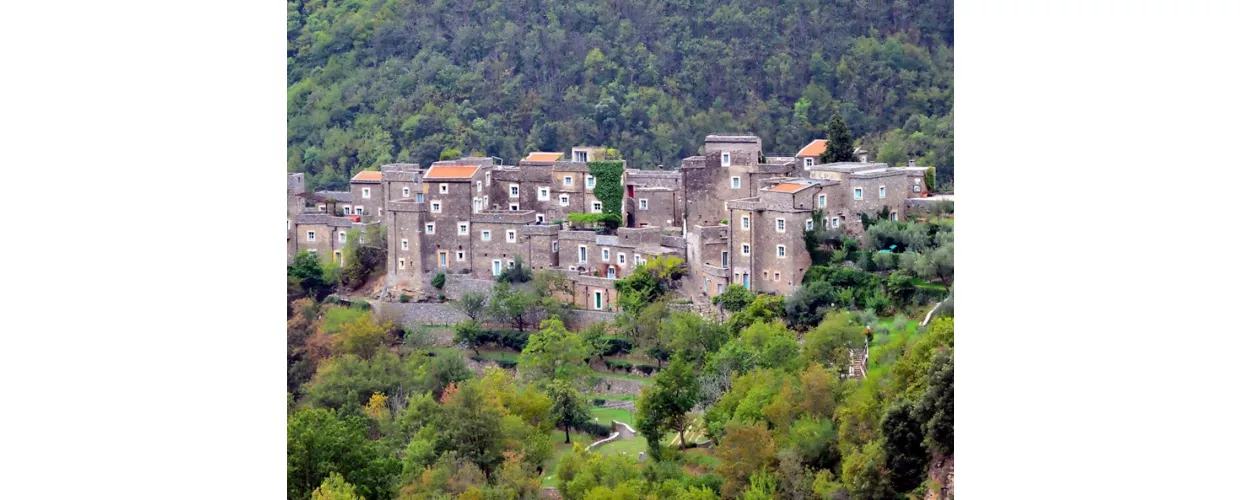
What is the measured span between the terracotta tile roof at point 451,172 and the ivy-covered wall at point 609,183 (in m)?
0.93

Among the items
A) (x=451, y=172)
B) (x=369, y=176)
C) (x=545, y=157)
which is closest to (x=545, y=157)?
(x=545, y=157)

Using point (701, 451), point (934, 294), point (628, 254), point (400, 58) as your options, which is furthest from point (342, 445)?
point (400, 58)

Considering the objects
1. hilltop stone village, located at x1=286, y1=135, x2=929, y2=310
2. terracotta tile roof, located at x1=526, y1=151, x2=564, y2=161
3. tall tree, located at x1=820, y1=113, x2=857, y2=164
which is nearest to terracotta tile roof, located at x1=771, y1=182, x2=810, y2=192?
hilltop stone village, located at x1=286, y1=135, x2=929, y2=310

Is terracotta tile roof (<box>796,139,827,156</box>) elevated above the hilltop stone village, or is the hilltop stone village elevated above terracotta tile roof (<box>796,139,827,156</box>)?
terracotta tile roof (<box>796,139,827,156</box>)

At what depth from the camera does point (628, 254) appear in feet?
36.9

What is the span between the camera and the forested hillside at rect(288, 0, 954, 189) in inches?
634

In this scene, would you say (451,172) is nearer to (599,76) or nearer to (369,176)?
(369,176)

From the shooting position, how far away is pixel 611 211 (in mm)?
12062

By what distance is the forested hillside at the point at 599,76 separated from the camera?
16.1 m

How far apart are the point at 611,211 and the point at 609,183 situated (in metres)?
0.20

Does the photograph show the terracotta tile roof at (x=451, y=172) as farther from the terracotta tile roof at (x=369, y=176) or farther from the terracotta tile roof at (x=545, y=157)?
the terracotta tile roof at (x=369, y=176)

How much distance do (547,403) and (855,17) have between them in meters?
9.96

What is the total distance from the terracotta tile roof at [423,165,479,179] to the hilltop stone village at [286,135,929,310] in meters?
0.01

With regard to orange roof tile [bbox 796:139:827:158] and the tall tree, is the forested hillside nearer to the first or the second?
orange roof tile [bbox 796:139:827:158]
